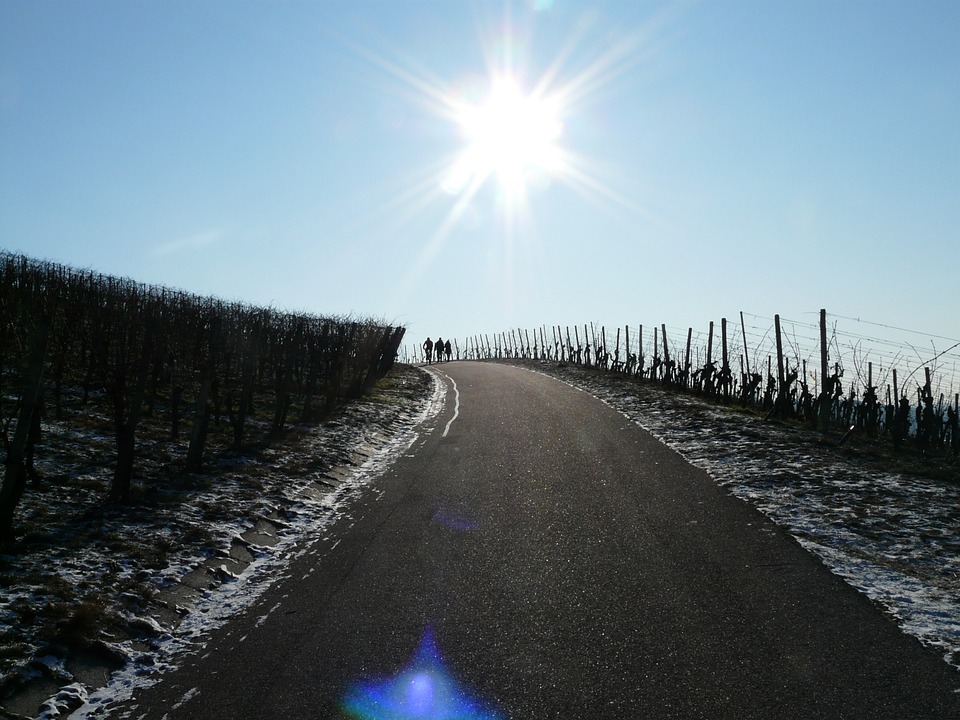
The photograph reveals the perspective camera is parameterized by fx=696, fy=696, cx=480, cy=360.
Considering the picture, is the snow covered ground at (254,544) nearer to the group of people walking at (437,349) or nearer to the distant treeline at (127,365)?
the distant treeline at (127,365)

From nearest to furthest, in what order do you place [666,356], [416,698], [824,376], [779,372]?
[416,698]
[824,376]
[779,372]
[666,356]

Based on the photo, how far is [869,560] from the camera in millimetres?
6910

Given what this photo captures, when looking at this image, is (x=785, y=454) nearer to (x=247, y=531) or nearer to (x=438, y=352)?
(x=247, y=531)

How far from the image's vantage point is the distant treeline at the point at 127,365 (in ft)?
27.7

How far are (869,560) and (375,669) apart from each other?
511 centimetres

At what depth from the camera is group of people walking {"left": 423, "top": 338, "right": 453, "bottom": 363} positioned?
6594cm

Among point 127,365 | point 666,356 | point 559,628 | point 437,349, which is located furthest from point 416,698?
point 437,349

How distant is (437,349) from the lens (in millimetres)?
66375

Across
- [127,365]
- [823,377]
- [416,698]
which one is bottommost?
[416,698]

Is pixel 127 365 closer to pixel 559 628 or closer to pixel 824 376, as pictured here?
pixel 559 628

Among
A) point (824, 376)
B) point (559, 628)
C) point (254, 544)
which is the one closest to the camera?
point (559, 628)

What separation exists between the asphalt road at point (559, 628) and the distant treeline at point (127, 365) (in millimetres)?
3141

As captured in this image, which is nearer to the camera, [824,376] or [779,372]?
[824,376]

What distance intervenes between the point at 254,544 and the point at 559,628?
3.97 meters
